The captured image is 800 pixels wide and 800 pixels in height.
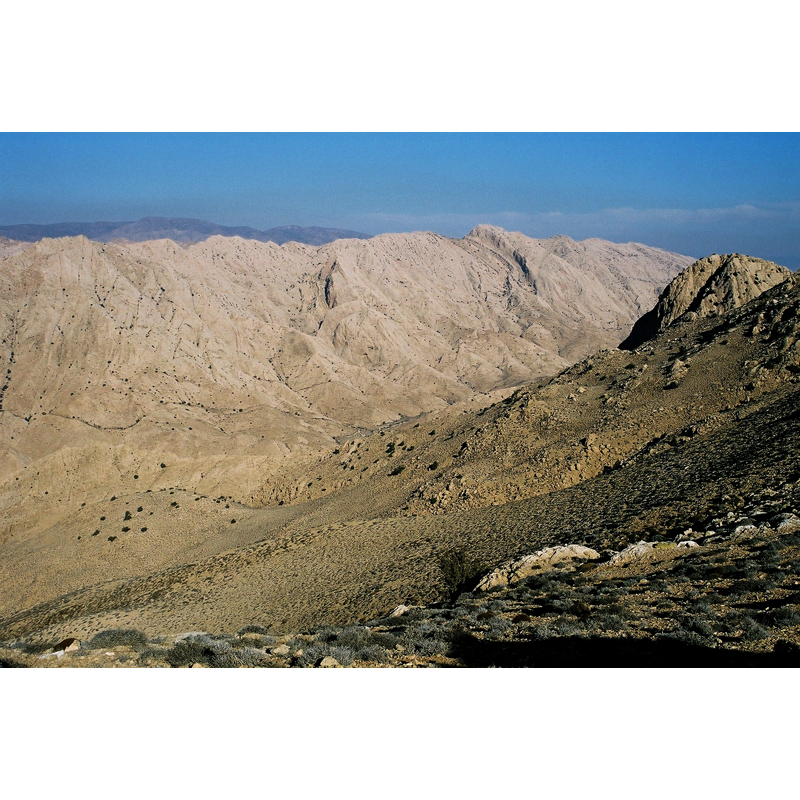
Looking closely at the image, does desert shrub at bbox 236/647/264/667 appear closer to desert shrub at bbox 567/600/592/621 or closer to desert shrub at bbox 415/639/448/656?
desert shrub at bbox 415/639/448/656

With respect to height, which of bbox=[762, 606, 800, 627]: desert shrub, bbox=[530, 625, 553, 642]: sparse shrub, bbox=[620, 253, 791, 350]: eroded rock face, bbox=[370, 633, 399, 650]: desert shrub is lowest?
bbox=[370, 633, 399, 650]: desert shrub

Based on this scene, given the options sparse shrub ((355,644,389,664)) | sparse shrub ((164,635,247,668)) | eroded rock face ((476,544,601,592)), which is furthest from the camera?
eroded rock face ((476,544,601,592))

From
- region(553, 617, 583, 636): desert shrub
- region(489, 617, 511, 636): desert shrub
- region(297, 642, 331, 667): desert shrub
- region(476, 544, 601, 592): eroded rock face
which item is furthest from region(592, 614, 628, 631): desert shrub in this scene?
region(476, 544, 601, 592): eroded rock face

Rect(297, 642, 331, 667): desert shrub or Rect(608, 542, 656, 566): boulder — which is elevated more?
Rect(608, 542, 656, 566): boulder

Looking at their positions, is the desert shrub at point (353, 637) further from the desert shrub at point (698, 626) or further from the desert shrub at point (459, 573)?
the desert shrub at point (459, 573)

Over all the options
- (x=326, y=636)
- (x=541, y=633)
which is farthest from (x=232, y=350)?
(x=541, y=633)

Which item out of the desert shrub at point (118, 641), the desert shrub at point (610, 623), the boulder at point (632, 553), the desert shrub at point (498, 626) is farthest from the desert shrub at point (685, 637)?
the desert shrub at point (118, 641)
